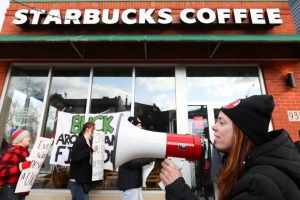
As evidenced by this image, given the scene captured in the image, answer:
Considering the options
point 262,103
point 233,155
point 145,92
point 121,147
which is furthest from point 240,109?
point 145,92

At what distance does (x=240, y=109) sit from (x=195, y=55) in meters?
4.26

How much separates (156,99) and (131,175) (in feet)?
7.71

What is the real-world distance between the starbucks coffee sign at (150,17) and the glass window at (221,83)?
49.5 inches

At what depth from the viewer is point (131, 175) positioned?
316 cm

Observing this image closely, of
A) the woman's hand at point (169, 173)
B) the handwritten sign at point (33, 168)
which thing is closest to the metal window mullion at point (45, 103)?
the handwritten sign at point (33, 168)

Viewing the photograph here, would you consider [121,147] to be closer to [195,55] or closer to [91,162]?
[91,162]

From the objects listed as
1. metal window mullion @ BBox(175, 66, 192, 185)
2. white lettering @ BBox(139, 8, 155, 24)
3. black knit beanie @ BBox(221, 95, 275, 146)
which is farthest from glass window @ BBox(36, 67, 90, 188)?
black knit beanie @ BBox(221, 95, 275, 146)

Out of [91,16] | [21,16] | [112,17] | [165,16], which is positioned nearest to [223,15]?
→ [165,16]

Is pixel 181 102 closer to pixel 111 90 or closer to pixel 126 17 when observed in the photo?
pixel 111 90

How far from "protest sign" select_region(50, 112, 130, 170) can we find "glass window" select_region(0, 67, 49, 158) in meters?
0.77

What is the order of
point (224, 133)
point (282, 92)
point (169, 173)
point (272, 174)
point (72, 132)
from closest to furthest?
point (272, 174)
point (224, 133)
point (169, 173)
point (72, 132)
point (282, 92)

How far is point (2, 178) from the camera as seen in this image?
2.80 m

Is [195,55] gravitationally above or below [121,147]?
above

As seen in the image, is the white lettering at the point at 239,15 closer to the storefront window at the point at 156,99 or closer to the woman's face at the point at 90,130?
the storefront window at the point at 156,99
